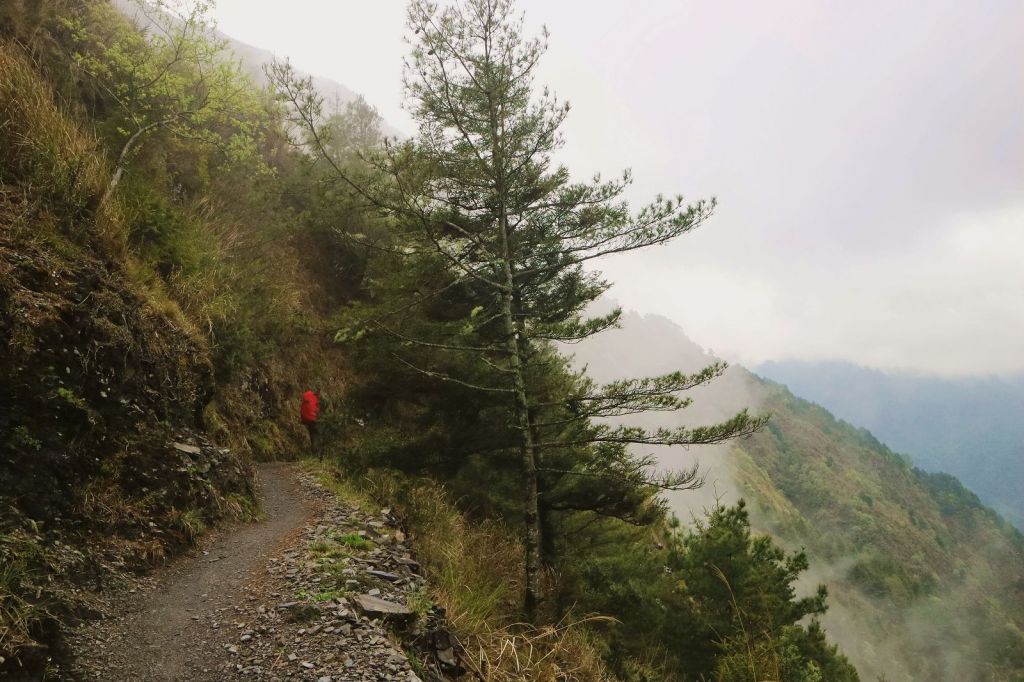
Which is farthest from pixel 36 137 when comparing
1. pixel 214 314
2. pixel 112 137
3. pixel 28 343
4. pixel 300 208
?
pixel 300 208

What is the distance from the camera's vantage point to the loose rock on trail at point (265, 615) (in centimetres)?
341

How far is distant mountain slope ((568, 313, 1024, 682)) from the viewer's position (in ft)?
217

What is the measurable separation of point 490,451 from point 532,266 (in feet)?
12.8

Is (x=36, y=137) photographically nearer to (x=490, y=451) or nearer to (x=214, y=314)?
(x=214, y=314)

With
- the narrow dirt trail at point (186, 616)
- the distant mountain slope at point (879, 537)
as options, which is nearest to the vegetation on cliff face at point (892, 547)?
the distant mountain slope at point (879, 537)

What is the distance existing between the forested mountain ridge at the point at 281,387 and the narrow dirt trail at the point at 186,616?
271 millimetres

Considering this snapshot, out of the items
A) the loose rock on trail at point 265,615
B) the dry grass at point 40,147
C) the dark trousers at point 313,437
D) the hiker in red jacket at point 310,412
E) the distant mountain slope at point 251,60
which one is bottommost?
the loose rock on trail at point 265,615

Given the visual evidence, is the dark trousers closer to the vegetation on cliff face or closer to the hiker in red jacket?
the hiker in red jacket

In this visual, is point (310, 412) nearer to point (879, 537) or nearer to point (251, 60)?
point (251, 60)

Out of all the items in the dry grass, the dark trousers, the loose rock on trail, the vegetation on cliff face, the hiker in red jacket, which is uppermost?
the dry grass

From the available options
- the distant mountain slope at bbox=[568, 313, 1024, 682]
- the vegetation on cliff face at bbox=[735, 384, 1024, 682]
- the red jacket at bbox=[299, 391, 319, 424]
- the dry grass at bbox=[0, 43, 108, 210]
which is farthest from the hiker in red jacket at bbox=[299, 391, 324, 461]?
the vegetation on cliff face at bbox=[735, 384, 1024, 682]

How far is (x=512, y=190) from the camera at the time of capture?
354 inches

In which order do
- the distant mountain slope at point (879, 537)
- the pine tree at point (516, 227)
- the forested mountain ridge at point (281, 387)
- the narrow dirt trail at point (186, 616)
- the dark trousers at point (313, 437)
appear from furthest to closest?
1. the distant mountain slope at point (879, 537)
2. the dark trousers at point (313, 437)
3. the pine tree at point (516, 227)
4. the forested mountain ridge at point (281, 387)
5. the narrow dirt trail at point (186, 616)

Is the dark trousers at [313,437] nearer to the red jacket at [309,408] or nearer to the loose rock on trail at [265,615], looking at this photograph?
the red jacket at [309,408]
